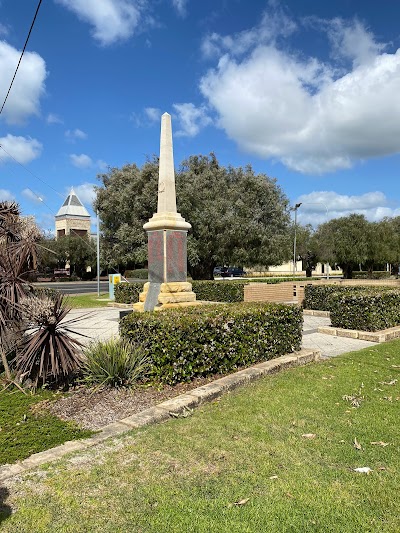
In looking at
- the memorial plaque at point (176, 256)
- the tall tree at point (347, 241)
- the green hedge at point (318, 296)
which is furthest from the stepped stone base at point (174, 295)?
the tall tree at point (347, 241)

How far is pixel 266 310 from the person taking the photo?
6.35 m

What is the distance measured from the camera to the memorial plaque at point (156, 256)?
394 inches

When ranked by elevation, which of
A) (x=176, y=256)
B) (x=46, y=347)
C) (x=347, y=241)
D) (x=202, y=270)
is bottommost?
(x=46, y=347)

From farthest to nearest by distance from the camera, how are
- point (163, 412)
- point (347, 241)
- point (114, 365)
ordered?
1. point (347, 241)
2. point (114, 365)
3. point (163, 412)

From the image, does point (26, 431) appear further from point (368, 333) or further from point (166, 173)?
point (166, 173)

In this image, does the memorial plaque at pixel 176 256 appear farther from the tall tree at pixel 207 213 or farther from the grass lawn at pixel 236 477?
the tall tree at pixel 207 213

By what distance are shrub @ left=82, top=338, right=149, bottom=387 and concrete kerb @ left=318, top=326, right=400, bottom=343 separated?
17.9ft

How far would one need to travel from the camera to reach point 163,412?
3996mm

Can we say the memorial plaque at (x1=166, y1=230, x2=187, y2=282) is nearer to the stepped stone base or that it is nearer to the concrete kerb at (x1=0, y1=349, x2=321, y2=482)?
the stepped stone base

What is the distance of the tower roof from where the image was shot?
197 feet

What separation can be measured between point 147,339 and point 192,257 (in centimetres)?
1599

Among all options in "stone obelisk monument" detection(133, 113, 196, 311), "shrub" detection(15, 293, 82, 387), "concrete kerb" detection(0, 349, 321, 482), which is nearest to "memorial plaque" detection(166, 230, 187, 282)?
"stone obelisk monument" detection(133, 113, 196, 311)

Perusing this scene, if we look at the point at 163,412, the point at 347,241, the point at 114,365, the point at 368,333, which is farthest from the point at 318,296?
the point at 347,241

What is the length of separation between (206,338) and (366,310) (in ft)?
17.0
